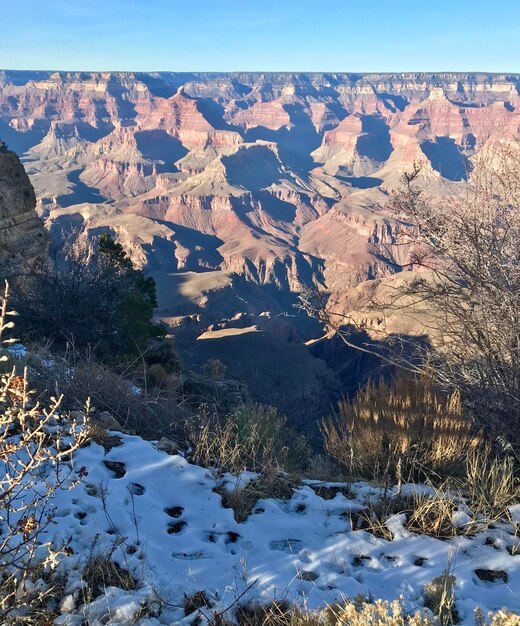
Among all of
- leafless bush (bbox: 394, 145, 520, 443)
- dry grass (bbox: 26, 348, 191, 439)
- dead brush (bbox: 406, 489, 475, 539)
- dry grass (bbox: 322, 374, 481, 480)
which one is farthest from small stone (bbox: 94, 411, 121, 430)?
leafless bush (bbox: 394, 145, 520, 443)

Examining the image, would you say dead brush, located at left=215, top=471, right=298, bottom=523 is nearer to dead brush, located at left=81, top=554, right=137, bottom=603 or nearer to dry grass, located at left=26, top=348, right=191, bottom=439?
dead brush, located at left=81, top=554, right=137, bottom=603

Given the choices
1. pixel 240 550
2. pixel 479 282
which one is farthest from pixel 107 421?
pixel 479 282

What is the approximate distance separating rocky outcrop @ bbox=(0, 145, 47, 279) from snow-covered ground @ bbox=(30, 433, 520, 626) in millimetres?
14801

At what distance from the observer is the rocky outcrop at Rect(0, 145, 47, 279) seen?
17.3 meters

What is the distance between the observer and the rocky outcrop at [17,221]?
17.3 m

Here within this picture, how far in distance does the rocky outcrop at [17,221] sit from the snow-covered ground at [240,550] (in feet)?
48.6

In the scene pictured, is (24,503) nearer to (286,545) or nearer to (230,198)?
(286,545)

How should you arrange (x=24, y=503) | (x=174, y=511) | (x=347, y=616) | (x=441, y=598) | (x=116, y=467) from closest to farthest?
(x=347, y=616) → (x=441, y=598) → (x=24, y=503) → (x=174, y=511) → (x=116, y=467)

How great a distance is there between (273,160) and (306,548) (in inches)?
6755

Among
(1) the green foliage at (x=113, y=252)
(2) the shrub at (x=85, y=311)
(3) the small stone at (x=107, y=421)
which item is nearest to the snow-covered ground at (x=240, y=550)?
(3) the small stone at (x=107, y=421)

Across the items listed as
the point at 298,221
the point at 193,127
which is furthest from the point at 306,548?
the point at 193,127

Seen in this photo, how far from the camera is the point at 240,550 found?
11.0 feet

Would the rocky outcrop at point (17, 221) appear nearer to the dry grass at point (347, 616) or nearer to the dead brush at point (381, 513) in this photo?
the dead brush at point (381, 513)

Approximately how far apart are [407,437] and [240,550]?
1.93 metres
